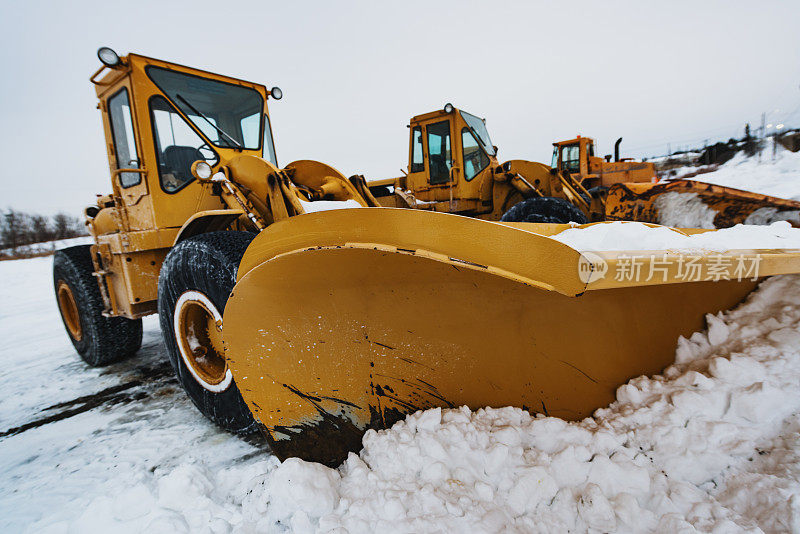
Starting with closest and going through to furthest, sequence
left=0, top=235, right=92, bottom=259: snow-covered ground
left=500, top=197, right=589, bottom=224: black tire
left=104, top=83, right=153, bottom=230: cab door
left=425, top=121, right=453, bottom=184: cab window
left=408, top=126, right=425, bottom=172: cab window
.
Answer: left=104, top=83, right=153, bottom=230: cab door, left=500, top=197, right=589, bottom=224: black tire, left=425, top=121, right=453, bottom=184: cab window, left=408, top=126, right=425, bottom=172: cab window, left=0, top=235, right=92, bottom=259: snow-covered ground

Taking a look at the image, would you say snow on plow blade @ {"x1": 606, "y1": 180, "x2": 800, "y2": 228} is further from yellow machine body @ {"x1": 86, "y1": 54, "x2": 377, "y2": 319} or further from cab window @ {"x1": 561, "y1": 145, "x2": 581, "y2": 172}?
cab window @ {"x1": 561, "y1": 145, "x2": 581, "y2": 172}

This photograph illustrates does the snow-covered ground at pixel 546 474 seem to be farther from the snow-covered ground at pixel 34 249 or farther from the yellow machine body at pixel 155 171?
the snow-covered ground at pixel 34 249

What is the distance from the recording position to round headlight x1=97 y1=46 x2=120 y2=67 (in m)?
2.70

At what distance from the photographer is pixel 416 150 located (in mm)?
7250

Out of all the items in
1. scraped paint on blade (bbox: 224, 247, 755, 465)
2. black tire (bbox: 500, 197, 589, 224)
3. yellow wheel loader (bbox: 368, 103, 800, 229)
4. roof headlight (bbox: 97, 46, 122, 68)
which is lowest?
scraped paint on blade (bbox: 224, 247, 755, 465)

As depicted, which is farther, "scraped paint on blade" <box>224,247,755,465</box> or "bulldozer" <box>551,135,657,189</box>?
"bulldozer" <box>551,135,657,189</box>

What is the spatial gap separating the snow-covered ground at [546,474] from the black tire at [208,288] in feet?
0.85

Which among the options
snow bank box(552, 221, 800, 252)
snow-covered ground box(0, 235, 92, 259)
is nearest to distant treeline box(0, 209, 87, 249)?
snow-covered ground box(0, 235, 92, 259)

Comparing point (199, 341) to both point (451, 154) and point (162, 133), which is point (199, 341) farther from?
point (451, 154)

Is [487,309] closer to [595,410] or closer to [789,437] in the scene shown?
[595,410]

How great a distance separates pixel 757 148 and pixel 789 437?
2556 cm

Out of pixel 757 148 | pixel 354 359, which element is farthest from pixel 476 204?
pixel 757 148

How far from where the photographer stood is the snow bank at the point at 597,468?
121 centimetres

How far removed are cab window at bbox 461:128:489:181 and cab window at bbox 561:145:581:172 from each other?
23.3 ft
